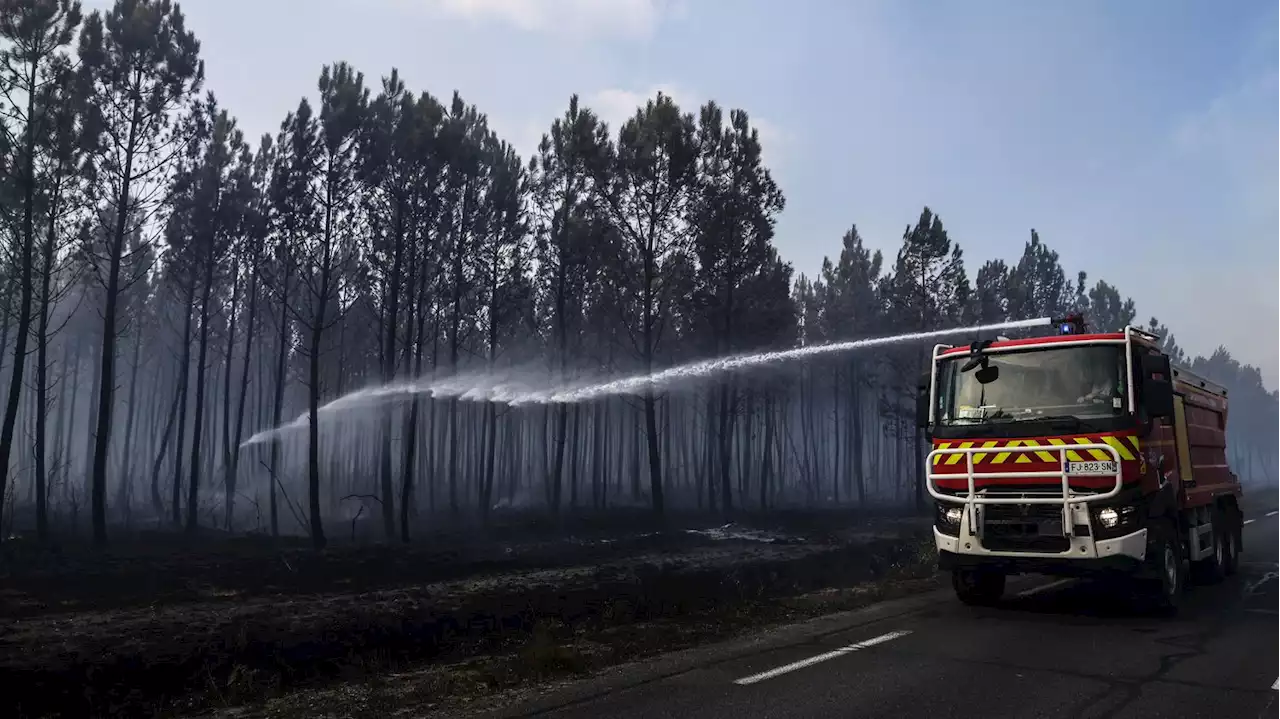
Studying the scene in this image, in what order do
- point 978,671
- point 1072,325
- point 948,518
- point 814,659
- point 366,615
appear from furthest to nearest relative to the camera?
point 366,615 < point 1072,325 < point 948,518 < point 814,659 < point 978,671

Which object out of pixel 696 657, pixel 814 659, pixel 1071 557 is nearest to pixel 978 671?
pixel 814 659

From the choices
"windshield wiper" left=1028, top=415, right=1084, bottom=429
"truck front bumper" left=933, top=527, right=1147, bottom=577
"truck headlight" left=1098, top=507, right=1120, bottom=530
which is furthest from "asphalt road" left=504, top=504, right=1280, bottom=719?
"windshield wiper" left=1028, top=415, right=1084, bottom=429

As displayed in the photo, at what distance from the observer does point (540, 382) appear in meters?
35.8

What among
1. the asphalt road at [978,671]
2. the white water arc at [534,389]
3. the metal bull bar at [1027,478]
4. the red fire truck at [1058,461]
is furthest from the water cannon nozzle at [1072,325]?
the white water arc at [534,389]

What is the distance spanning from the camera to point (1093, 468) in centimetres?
959

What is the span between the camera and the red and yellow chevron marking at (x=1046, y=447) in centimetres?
963

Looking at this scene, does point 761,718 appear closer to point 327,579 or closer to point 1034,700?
point 1034,700

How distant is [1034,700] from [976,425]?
174 inches

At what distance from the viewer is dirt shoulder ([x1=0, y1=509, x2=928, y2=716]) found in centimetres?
880

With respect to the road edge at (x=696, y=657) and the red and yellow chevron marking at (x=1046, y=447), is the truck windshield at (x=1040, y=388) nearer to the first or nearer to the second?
the red and yellow chevron marking at (x=1046, y=447)

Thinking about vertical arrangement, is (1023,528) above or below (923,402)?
below

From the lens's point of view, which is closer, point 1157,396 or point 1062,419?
point 1157,396

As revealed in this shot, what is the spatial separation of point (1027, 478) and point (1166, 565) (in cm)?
226

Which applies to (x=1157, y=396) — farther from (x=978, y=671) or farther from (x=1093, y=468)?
(x=978, y=671)
